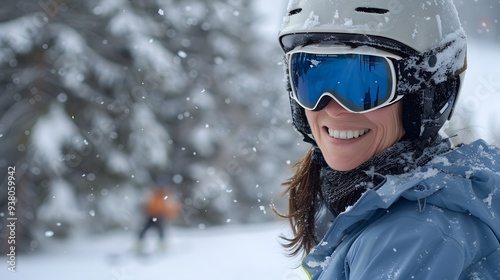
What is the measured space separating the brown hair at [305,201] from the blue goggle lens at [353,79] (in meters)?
0.47

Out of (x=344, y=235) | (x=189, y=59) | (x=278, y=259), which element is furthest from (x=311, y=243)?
(x=189, y=59)

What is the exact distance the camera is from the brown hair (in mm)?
2141

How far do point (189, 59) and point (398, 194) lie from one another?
1595 centimetres

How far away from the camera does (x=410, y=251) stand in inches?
48.1

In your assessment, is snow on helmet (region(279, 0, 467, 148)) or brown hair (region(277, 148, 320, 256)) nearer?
snow on helmet (region(279, 0, 467, 148))

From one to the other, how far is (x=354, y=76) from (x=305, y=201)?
2.26 ft

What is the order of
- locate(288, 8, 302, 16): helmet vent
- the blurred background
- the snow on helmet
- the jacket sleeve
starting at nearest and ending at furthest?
the jacket sleeve, the snow on helmet, locate(288, 8, 302, 16): helmet vent, the blurred background

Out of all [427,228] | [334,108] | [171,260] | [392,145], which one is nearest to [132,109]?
[171,260]

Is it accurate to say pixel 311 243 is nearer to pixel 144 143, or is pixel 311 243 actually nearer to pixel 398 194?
pixel 398 194

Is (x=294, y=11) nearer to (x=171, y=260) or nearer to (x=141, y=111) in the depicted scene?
(x=171, y=260)

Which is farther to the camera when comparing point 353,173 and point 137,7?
point 137,7

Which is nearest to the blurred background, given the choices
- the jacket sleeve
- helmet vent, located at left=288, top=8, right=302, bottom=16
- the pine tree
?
the pine tree

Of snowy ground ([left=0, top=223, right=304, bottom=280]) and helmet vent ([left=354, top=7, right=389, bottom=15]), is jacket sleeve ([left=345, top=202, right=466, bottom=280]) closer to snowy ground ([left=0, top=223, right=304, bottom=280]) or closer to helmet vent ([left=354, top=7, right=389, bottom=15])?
helmet vent ([left=354, top=7, right=389, bottom=15])

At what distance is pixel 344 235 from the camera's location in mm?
1487
